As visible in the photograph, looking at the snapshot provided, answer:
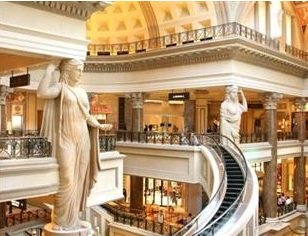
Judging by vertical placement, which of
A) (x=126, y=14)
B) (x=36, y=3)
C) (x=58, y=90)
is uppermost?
(x=126, y=14)

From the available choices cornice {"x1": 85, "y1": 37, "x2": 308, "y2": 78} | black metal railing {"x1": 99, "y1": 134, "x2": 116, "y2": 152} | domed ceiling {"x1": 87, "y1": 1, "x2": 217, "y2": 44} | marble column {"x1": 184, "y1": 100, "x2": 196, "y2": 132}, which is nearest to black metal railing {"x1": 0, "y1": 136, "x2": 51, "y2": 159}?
black metal railing {"x1": 99, "y1": 134, "x2": 116, "y2": 152}

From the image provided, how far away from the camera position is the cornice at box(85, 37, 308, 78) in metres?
14.9

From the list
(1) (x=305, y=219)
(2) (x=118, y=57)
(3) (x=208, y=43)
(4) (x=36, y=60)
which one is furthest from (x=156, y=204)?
(4) (x=36, y=60)

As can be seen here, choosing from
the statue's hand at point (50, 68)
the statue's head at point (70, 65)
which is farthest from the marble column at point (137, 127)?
the statue's hand at point (50, 68)

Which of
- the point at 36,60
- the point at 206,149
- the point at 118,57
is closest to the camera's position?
the point at 36,60

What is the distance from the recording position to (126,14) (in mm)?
19375

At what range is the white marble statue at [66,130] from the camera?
830 centimetres

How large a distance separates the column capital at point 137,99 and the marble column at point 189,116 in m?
3.64

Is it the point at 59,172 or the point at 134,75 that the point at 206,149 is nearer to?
the point at 134,75

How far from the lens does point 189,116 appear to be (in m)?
21.9

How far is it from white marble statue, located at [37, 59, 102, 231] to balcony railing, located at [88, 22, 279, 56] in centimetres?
756

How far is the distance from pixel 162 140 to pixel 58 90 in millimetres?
8603

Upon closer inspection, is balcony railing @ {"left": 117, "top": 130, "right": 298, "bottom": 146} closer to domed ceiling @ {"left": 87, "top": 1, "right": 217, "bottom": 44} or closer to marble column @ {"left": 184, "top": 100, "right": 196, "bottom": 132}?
marble column @ {"left": 184, "top": 100, "right": 196, "bottom": 132}

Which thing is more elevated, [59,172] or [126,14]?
[126,14]
